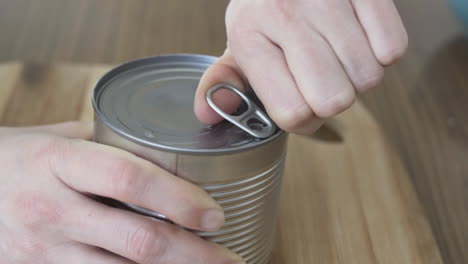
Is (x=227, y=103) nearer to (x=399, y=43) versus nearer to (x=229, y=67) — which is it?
(x=229, y=67)

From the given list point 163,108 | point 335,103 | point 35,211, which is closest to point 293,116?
point 335,103

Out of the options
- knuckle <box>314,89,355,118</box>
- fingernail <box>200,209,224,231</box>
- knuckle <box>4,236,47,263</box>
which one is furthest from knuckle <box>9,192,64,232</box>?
knuckle <box>314,89,355,118</box>

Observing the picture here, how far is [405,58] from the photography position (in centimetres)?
135

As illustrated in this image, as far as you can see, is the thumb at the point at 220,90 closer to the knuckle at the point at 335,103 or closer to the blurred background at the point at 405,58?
the knuckle at the point at 335,103

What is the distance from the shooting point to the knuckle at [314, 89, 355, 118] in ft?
1.66

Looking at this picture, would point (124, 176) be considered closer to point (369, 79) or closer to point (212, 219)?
point (212, 219)

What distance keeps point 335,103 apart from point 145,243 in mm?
211

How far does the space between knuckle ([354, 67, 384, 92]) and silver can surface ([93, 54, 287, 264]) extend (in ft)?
0.29

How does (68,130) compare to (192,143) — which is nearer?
(192,143)

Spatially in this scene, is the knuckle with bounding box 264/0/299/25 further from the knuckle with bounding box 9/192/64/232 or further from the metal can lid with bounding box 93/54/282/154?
the knuckle with bounding box 9/192/64/232

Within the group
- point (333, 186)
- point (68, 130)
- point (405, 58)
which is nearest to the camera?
point (68, 130)

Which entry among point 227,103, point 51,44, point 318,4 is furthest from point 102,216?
point 51,44

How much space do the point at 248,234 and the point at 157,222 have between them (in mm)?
102

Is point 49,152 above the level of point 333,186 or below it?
above
